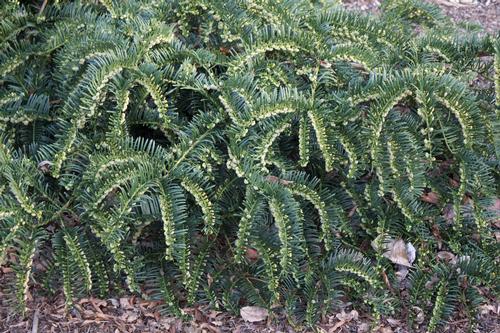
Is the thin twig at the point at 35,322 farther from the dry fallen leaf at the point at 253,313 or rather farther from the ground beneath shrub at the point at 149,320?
the dry fallen leaf at the point at 253,313

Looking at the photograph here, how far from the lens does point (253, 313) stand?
2674 millimetres

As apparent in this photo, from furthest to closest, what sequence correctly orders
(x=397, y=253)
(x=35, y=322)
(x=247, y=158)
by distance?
(x=397, y=253) < (x=35, y=322) < (x=247, y=158)

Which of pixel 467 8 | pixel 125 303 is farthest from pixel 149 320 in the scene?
pixel 467 8

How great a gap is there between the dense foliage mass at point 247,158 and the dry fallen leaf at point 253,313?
0.05 m

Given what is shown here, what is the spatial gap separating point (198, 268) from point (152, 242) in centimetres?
28

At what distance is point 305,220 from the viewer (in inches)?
104

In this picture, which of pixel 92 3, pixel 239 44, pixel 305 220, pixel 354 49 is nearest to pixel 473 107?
pixel 354 49

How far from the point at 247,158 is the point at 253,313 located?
684mm

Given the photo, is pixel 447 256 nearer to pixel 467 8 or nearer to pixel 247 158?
pixel 247 158

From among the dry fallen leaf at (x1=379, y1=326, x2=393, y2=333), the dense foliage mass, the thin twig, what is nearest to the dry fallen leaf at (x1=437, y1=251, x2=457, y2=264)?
the dense foliage mass

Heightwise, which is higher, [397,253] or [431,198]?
[431,198]

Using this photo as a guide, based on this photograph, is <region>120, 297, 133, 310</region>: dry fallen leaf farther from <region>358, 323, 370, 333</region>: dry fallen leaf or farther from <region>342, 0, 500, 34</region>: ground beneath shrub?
<region>342, 0, 500, 34</region>: ground beneath shrub

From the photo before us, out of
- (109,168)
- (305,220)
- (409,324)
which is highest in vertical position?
(109,168)

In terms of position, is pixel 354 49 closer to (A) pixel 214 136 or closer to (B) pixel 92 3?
(A) pixel 214 136
